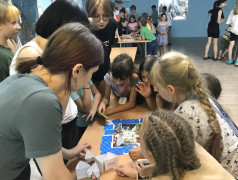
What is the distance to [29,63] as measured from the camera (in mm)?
896

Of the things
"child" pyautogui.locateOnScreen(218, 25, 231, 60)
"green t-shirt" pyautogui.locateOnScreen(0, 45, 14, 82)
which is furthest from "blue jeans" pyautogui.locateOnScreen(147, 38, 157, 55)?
"green t-shirt" pyautogui.locateOnScreen(0, 45, 14, 82)

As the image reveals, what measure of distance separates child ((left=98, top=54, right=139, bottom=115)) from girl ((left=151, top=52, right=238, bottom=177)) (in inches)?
26.7

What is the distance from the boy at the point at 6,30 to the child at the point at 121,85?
83cm

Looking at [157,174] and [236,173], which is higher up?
[157,174]

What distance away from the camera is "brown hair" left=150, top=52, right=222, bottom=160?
1163mm

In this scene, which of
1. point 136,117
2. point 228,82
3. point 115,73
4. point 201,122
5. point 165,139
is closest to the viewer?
point 165,139

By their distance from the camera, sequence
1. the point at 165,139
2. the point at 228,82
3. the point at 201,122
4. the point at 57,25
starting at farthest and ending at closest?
the point at 228,82 → the point at 57,25 → the point at 201,122 → the point at 165,139

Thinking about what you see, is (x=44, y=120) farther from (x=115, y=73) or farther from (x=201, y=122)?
(x=115, y=73)

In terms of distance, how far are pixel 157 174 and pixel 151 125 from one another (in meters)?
0.20

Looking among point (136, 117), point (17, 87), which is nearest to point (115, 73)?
point (136, 117)

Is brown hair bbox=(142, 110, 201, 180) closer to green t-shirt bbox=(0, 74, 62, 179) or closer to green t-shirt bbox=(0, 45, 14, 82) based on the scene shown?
green t-shirt bbox=(0, 74, 62, 179)

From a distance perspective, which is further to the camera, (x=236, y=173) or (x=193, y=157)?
(x=236, y=173)

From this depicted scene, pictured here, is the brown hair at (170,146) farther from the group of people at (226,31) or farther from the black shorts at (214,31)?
the black shorts at (214,31)

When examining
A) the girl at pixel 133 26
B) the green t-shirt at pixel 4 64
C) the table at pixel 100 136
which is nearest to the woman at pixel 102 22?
the table at pixel 100 136
